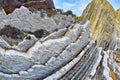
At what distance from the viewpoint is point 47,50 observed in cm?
1867

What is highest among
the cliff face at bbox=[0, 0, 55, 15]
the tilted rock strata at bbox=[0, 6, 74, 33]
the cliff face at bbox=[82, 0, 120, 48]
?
the cliff face at bbox=[82, 0, 120, 48]

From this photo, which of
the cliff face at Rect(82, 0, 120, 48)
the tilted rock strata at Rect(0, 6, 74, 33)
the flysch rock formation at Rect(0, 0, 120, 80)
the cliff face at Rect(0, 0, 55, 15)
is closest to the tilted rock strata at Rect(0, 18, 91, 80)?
the flysch rock formation at Rect(0, 0, 120, 80)

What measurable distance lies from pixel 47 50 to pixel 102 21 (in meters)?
41.9

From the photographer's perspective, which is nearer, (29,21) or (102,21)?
(29,21)

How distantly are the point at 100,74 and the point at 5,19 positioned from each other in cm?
833

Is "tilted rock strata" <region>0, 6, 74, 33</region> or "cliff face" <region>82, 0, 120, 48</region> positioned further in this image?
"cliff face" <region>82, 0, 120, 48</region>

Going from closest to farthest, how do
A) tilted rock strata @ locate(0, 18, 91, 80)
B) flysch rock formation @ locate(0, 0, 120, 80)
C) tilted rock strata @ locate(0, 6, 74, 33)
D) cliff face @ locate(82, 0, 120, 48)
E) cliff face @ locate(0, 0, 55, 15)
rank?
tilted rock strata @ locate(0, 18, 91, 80) → flysch rock formation @ locate(0, 0, 120, 80) → tilted rock strata @ locate(0, 6, 74, 33) → cliff face @ locate(0, 0, 55, 15) → cliff face @ locate(82, 0, 120, 48)

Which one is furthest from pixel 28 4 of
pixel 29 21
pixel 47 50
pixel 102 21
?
pixel 102 21

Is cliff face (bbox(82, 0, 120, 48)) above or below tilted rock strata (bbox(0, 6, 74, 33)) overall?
above

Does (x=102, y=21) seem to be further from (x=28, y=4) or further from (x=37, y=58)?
(x=37, y=58)

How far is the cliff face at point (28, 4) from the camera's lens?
22831 mm

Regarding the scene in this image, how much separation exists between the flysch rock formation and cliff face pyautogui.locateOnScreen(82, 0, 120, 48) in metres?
30.2

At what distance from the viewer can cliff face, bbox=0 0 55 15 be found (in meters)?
22.8

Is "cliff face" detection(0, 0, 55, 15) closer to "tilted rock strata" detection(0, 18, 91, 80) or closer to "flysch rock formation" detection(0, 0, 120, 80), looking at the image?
"flysch rock formation" detection(0, 0, 120, 80)
